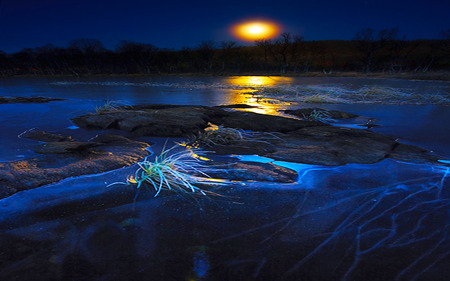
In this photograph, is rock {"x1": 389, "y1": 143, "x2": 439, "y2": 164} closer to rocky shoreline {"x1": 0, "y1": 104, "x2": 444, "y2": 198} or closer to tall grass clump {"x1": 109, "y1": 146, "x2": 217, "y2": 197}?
rocky shoreline {"x1": 0, "y1": 104, "x2": 444, "y2": 198}

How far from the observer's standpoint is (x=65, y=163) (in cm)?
271

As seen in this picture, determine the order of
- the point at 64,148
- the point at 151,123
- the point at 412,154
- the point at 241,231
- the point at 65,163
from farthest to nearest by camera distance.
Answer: the point at 151,123, the point at 412,154, the point at 64,148, the point at 65,163, the point at 241,231

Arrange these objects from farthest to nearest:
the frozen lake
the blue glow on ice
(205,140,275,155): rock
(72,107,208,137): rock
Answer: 1. (72,107,208,137): rock
2. (205,140,275,155): rock
3. the blue glow on ice
4. the frozen lake

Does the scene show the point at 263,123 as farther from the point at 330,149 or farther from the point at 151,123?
the point at 151,123

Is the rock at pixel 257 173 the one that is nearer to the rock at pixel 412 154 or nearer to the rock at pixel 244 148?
the rock at pixel 244 148

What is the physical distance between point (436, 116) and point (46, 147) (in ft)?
27.0

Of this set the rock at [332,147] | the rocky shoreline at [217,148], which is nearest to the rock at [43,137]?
the rocky shoreline at [217,148]

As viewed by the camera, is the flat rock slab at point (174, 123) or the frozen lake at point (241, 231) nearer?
the frozen lake at point (241, 231)

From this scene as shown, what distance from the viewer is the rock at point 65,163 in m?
2.25

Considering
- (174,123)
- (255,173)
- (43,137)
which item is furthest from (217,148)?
(43,137)

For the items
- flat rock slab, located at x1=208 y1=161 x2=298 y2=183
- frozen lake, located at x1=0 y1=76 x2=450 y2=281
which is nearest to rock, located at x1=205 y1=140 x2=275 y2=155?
flat rock slab, located at x1=208 y1=161 x2=298 y2=183

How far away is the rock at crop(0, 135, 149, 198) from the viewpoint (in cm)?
225

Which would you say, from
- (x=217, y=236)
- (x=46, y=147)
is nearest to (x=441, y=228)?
(x=217, y=236)

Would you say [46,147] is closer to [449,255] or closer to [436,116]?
[449,255]
